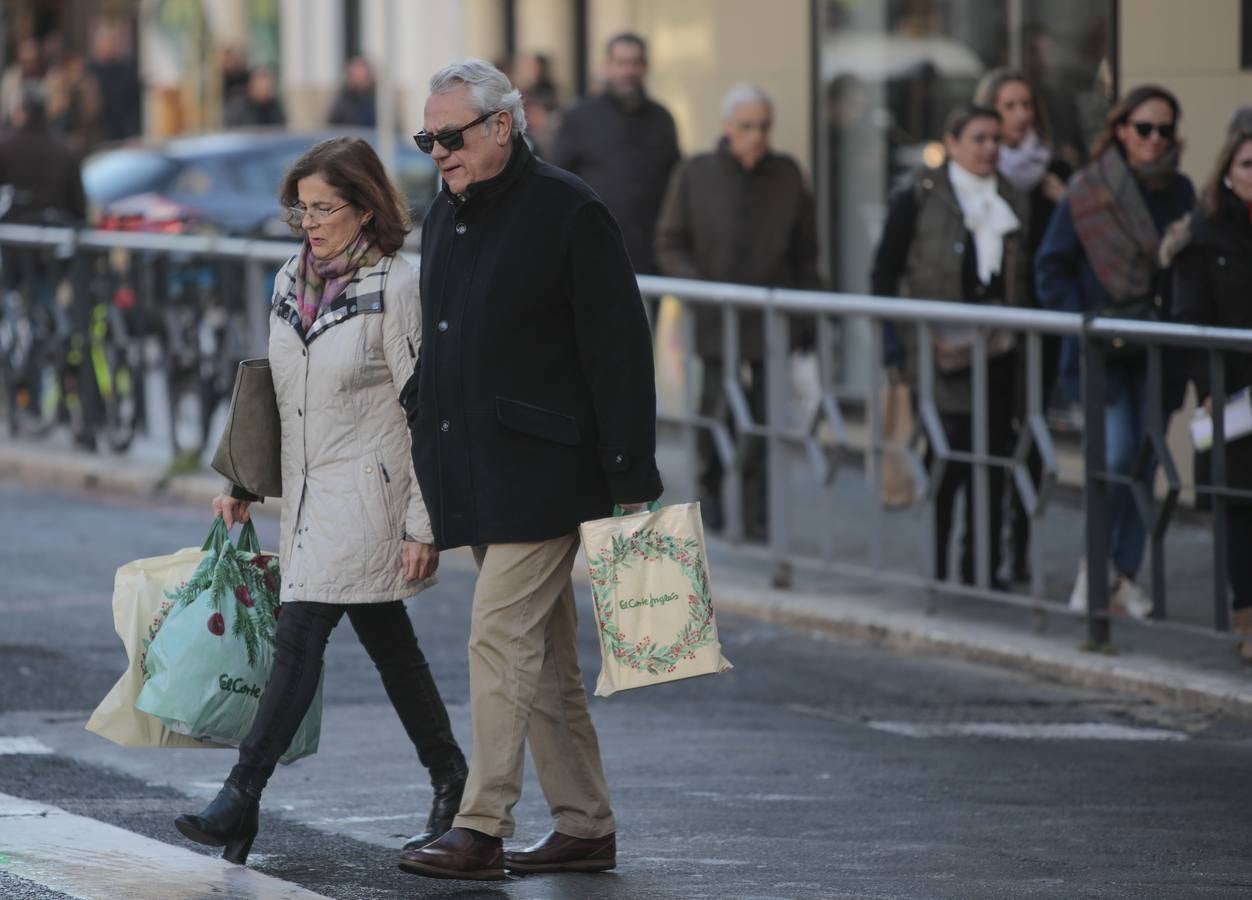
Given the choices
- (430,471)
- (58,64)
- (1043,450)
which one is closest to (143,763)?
(430,471)

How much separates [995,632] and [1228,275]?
5.25 feet

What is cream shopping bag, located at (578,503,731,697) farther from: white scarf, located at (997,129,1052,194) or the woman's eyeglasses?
white scarf, located at (997,129,1052,194)

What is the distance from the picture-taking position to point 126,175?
20.7 metres

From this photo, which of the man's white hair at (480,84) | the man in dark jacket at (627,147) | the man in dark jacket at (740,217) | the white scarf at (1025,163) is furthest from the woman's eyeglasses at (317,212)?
the man in dark jacket at (627,147)

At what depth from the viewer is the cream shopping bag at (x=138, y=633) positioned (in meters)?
6.00

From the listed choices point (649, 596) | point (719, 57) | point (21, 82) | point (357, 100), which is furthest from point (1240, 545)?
point (21, 82)

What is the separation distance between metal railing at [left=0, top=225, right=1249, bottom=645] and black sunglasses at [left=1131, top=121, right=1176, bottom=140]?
76cm

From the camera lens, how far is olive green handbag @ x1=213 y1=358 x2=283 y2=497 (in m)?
6.02

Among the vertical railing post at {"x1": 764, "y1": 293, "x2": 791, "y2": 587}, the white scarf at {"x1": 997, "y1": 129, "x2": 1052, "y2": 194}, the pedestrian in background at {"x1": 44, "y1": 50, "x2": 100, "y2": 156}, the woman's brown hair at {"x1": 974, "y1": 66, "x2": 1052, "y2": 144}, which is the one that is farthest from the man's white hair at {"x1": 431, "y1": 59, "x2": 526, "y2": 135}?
the pedestrian in background at {"x1": 44, "y1": 50, "x2": 100, "y2": 156}

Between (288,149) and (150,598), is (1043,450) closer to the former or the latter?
(150,598)

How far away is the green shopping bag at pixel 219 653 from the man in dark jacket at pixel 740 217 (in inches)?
193

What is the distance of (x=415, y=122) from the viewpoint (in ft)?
78.3

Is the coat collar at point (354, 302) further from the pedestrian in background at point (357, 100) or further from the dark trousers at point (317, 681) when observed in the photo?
the pedestrian in background at point (357, 100)

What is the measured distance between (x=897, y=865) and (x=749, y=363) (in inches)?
177
